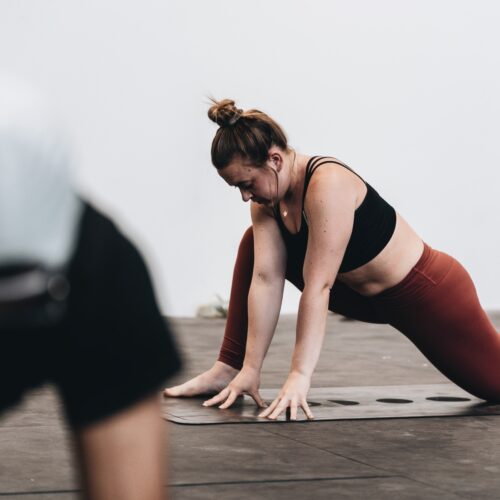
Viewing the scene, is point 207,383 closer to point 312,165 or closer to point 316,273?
point 316,273

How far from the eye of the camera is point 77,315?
83cm

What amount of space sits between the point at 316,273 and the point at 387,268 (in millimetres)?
243

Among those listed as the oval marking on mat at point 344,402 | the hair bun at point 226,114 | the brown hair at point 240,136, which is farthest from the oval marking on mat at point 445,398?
the hair bun at point 226,114

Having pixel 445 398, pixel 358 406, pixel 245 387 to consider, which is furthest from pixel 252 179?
pixel 445 398

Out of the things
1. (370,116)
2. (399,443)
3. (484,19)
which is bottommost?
(399,443)

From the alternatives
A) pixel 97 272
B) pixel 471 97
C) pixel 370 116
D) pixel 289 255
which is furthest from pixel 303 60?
pixel 97 272

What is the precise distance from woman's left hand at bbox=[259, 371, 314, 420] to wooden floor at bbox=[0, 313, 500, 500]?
0.11 feet

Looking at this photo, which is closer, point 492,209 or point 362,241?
point 362,241

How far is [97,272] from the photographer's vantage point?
84 centimetres

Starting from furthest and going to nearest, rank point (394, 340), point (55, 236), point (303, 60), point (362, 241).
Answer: point (303, 60), point (394, 340), point (362, 241), point (55, 236)

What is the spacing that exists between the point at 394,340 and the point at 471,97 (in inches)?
67.9

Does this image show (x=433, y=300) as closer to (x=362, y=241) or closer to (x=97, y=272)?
(x=362, y=241)

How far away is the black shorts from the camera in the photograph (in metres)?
0.83

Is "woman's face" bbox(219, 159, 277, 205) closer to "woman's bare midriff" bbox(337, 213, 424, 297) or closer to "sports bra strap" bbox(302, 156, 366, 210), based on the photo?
"sports bra strap" bbox(302, 156, 366, 210)
